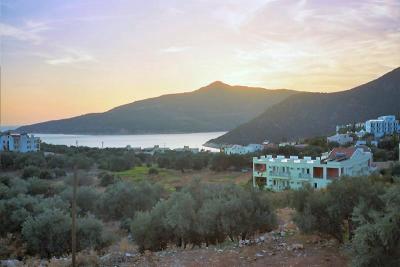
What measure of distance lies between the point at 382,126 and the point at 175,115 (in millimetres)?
106983

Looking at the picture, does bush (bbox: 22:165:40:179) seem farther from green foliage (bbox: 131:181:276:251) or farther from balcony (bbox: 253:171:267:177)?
green foliage (bbox: 131:181:276:251)

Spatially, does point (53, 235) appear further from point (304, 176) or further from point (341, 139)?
point (341, 139)

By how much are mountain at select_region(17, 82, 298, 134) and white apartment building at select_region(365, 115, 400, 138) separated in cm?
8240

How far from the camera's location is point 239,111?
182250 millimetres

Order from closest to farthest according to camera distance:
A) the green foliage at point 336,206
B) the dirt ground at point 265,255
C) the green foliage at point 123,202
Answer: the dirt ground at point 265,255 → the green foliage at point 336,206 → the green foliage at point 123,202

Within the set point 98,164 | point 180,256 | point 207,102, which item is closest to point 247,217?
point 180,256

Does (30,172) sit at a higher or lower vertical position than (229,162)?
lower

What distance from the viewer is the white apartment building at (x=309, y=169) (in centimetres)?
3241

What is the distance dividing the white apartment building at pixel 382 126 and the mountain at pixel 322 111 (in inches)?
348

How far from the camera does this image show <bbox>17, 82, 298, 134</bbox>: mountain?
168 m

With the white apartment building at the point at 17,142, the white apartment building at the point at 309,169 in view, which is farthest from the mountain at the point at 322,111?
the white apartment building at the point at 17,142

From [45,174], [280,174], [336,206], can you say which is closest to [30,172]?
[45,174]

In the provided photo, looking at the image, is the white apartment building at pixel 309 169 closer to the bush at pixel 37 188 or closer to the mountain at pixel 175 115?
the bush at pixel 37 188

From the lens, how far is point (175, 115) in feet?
573
